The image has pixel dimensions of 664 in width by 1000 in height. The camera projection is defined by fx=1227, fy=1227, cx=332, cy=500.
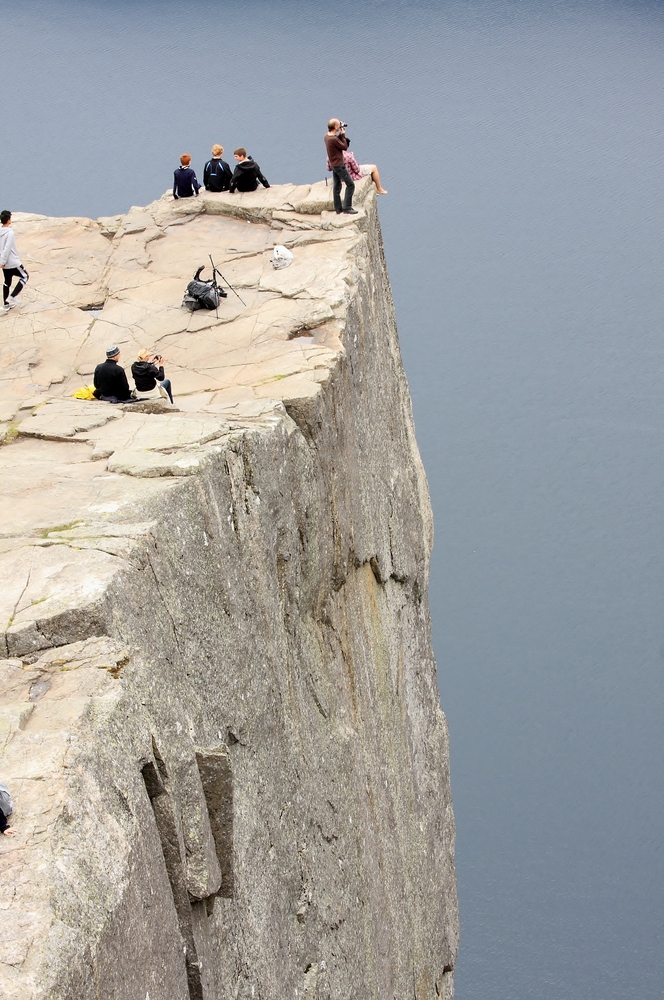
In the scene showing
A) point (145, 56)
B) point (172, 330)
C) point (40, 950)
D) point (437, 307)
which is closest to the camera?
point (40, 950)

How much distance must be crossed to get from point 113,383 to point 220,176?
7.20 m

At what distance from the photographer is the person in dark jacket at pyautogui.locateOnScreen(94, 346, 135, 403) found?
1184cm

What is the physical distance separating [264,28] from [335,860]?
22485 mm

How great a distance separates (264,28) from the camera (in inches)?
1121

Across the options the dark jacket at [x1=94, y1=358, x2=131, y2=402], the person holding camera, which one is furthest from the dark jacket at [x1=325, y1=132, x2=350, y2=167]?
the dark jacket at [x1=94, y1=358, x2=131, y2=402]

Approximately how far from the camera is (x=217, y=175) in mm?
18047

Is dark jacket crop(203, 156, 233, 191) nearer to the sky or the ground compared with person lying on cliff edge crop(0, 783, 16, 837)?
nearer to the sky

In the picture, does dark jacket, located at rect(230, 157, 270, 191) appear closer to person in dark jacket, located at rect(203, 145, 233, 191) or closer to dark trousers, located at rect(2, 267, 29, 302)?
person in dark jacket, located at rect(203, 145, 233, 191)

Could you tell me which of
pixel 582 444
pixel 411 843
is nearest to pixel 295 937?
pixel 411 843

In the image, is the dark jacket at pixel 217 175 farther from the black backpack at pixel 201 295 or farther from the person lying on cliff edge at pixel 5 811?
the person lying on cliff edge at pixel 5 811

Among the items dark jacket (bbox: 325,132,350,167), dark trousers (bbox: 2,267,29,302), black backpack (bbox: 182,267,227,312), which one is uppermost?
dark jacket (bbox: 325,132,350,167)

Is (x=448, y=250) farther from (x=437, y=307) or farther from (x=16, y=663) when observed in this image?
(x=16, y=663)

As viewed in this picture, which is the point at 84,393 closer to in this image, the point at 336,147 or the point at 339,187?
the point at 336,147

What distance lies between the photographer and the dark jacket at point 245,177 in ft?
58.9
